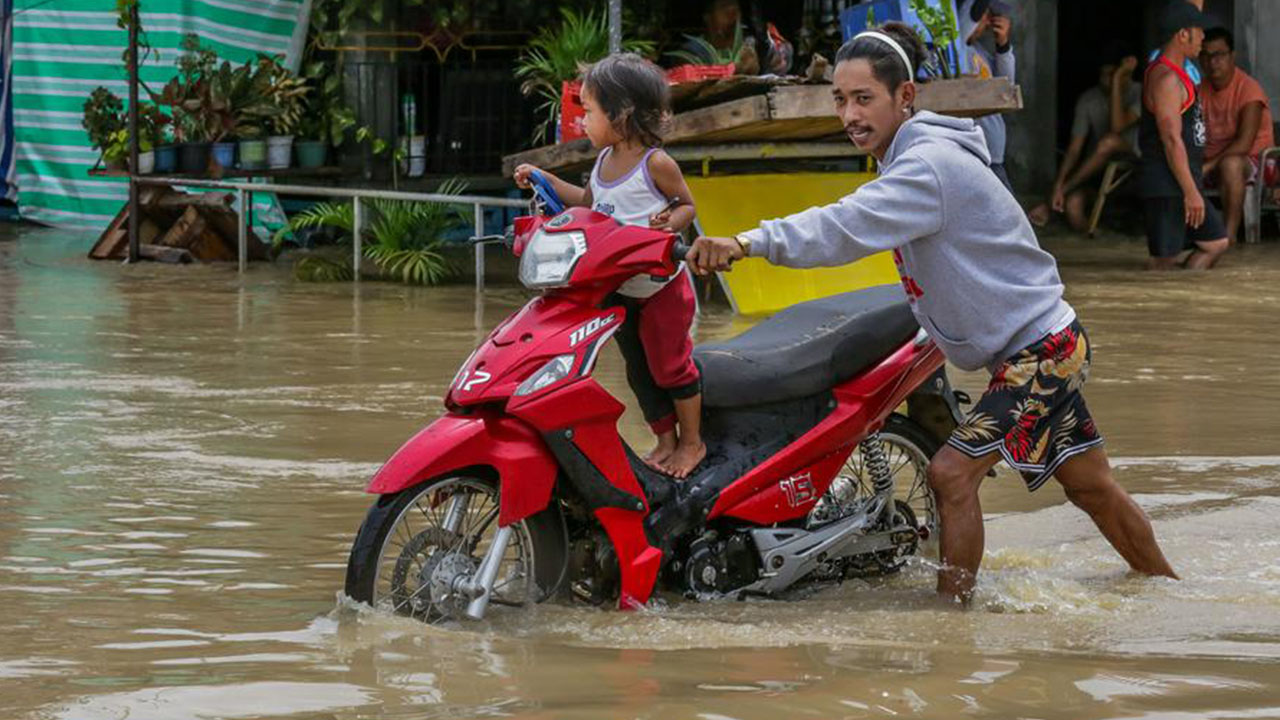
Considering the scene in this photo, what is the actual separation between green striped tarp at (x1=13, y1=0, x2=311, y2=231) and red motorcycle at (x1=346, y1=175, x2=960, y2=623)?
10.9 meters

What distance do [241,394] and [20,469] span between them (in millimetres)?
1768

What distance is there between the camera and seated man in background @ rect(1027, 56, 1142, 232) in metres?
16.0

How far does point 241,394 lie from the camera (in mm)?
8547

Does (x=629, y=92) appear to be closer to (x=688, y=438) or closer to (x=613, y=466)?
(x=688, y=438)

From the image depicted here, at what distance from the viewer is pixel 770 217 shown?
11.5 meters

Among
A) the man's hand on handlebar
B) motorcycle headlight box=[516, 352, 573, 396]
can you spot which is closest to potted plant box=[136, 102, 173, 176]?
motorcycle headlight box=[516, 352, 573, 396]

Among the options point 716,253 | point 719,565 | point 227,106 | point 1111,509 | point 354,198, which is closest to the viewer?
point 716,253

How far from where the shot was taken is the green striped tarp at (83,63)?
51.7 feet

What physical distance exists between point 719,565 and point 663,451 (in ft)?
1.09

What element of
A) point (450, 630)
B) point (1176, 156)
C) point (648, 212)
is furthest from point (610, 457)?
point (1176, 156)

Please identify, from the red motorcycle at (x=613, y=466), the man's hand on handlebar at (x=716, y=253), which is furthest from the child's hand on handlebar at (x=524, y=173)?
the man's hand on handlebar at (x=716, y=253)

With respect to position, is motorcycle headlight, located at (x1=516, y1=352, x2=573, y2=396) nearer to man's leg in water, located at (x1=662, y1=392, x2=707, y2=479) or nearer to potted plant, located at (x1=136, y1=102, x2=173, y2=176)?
man's leg in water, located at (x1=662, y1=392, x2=707, y2=479)

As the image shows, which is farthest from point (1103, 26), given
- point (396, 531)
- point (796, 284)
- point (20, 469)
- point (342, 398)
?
point (396, 531)

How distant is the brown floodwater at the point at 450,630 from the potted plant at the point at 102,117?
557cm
